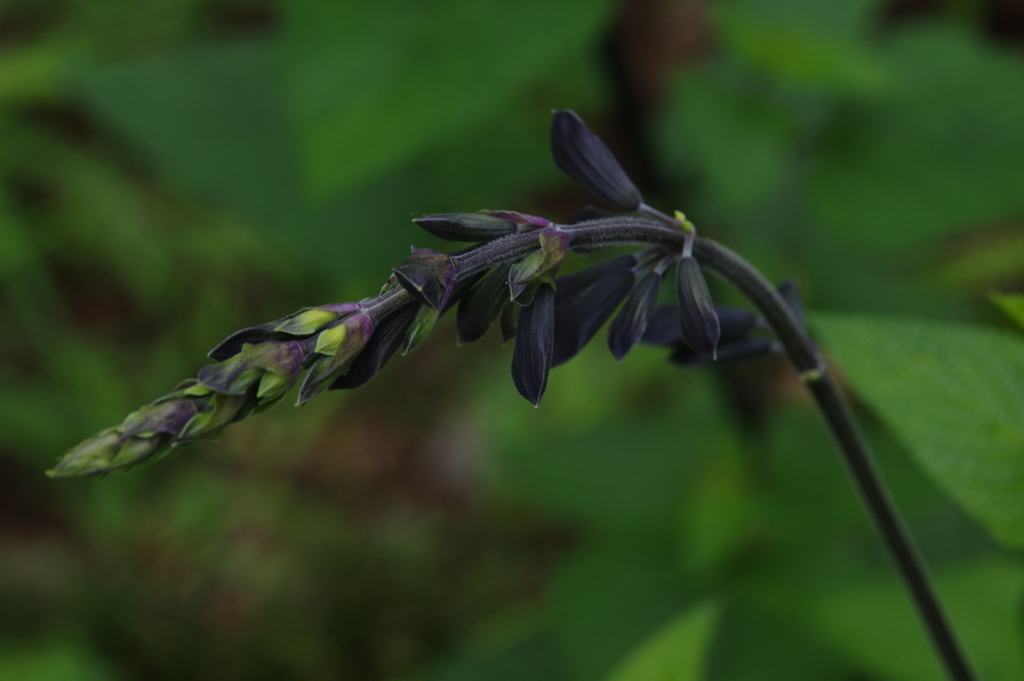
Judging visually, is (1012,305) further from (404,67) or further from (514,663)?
(514,663)

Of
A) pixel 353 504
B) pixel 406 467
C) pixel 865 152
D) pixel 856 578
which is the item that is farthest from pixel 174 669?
pixel 865 152

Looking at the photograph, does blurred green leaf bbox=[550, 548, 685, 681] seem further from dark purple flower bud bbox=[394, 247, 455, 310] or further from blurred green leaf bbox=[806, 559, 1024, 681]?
dark purple flower bud bbox=[394, 247, 455, 310]

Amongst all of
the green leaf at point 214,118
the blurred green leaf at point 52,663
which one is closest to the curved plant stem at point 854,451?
the green leaf at point 214,118

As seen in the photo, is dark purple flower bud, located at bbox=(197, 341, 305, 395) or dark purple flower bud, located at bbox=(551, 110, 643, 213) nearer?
dark purple flower bud, located at bbox=(197, 341, 305, 395)

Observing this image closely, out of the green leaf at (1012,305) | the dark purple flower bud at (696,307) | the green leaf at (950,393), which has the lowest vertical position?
the green leaf at (950,393)

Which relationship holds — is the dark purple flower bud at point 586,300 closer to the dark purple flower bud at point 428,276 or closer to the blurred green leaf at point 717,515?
the dark purple flower bud at point 428,276

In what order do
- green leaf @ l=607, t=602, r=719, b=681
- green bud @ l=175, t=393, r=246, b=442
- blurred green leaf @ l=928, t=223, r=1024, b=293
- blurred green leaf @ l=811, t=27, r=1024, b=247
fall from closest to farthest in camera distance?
green bud @ l=175, t=393, r=246, b=442
green leaf @ l=607, t=602, r=719, b=681
blurred green leaf @ l=811, t=27, r=1024, b=247
blurred green leaf @ l=928, t=223, r=1024, b=293

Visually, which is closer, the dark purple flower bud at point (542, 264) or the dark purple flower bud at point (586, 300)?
the dark purple flower bud at point (542, 264)

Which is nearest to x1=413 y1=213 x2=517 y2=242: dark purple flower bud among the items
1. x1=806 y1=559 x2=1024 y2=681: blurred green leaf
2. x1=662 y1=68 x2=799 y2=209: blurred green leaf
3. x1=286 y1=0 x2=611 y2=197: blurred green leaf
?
x1=286 y1=0 x2=611 y2=197: blurred green leaf
